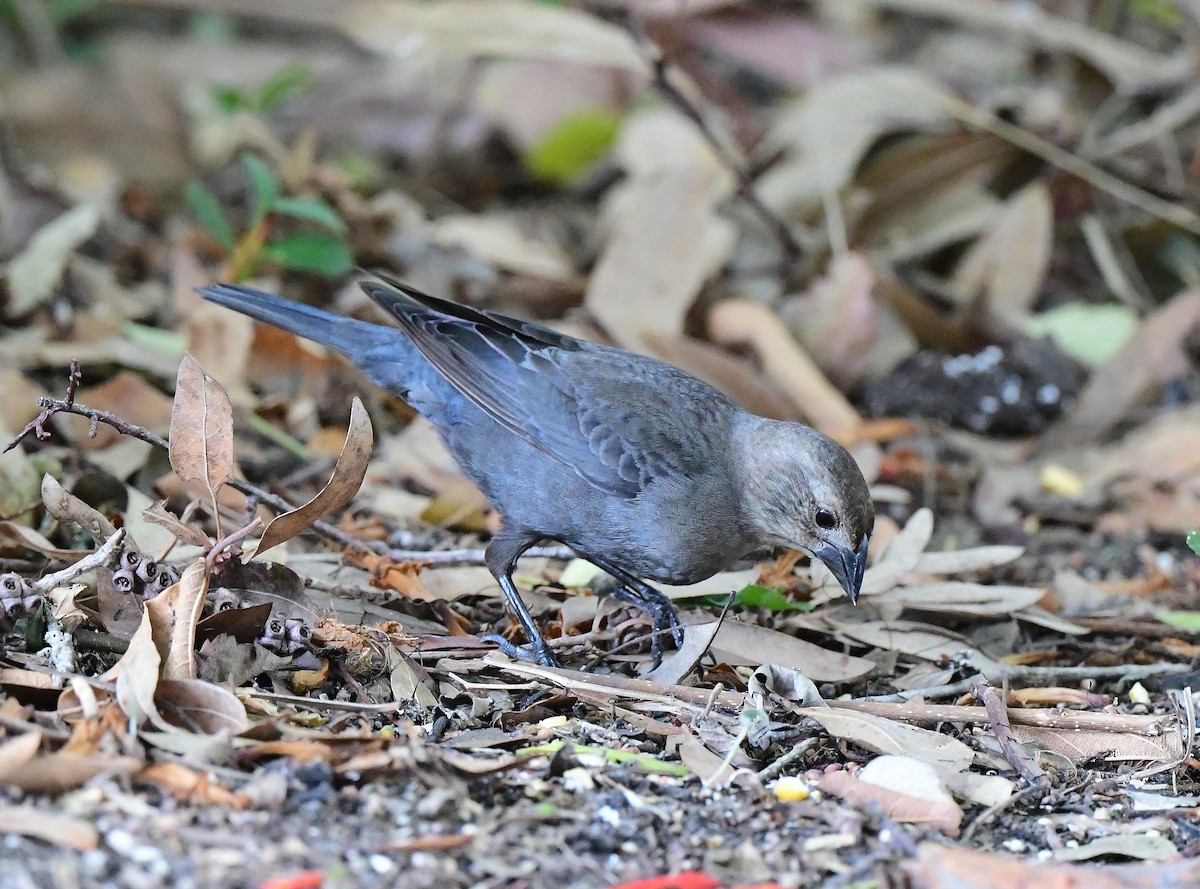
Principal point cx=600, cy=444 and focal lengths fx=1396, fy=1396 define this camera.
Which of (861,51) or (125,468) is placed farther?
(861,51)

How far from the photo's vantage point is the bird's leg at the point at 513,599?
158 inches

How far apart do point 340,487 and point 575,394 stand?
1.27 m

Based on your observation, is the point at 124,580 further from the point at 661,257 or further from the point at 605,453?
the point at 661,257

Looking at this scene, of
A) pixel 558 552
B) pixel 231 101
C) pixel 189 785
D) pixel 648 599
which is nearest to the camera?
pixel 189 785

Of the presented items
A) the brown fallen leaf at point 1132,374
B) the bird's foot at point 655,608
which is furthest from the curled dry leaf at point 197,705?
the brown fallen leaf at point 1132,374

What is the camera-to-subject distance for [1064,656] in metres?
4.59

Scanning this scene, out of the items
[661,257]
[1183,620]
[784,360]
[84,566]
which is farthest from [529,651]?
[661,257]

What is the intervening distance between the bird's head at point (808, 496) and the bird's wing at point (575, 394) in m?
0.17

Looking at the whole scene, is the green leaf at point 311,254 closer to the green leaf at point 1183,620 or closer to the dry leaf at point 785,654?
the dry leaf at point 785,654

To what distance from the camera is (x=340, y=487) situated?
3580mm

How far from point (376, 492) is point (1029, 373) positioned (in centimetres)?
319

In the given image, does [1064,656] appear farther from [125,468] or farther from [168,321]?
[168,321]

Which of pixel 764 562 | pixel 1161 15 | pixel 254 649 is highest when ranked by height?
pixel 1161 15

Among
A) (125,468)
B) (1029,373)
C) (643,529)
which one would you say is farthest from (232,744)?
(1029,373)
